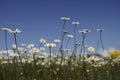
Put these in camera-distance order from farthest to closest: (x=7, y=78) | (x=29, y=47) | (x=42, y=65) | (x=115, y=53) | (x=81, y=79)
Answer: (x=29, y=47)
(x=42, y=65)
(x=81, y=79)
(x=7, y=78)
(x=115, y=53)

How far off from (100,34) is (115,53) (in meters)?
2.63

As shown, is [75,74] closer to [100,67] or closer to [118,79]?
[118,79]

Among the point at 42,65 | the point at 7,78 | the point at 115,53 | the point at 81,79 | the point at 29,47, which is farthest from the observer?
the point at 29,47

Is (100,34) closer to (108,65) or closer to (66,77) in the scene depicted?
(108,65)

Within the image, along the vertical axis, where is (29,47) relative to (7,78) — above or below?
above

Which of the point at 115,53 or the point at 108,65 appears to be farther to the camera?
the point at 108,65

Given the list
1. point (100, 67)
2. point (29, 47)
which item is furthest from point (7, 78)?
point (100, 67)

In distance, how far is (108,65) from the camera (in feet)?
26.7

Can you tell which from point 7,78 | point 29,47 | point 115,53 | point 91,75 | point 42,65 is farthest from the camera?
point 29,47

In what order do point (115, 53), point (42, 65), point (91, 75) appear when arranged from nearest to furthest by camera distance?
point (115, 53) < point (91, 75) < point (42, 65)

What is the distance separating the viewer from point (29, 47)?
25.6 ft

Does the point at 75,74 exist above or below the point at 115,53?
below

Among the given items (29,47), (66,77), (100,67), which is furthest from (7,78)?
(100,67)

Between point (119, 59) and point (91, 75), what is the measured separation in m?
1.62
